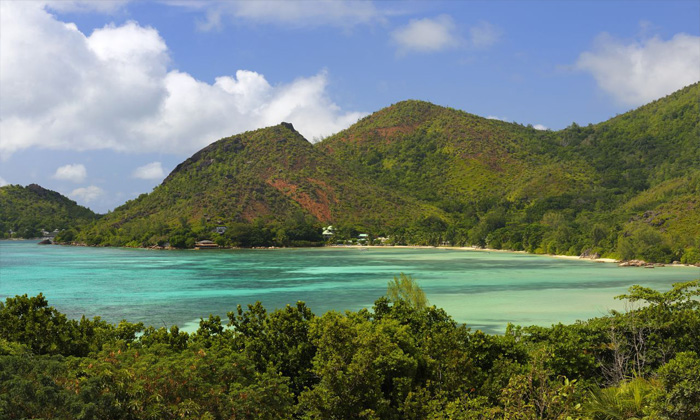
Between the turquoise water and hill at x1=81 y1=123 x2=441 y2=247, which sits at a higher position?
hill at x1=81 y1=123 x2=441 y2=247

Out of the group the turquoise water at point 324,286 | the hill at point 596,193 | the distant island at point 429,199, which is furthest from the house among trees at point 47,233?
the hill at point 596,193

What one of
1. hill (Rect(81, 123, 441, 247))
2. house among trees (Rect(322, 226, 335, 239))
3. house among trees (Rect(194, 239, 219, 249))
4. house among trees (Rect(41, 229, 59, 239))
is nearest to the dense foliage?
house among trees (Rect(194, 239, 219, 249))

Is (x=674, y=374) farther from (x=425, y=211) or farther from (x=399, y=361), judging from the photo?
(x=425, y=211)

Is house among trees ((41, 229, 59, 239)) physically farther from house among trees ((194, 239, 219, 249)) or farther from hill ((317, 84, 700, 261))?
hill ((317, 84, 700, 261))

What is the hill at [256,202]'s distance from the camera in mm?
136125

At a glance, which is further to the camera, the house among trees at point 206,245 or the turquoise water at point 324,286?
the house among trees at point 206,245

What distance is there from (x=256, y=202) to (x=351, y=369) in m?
146

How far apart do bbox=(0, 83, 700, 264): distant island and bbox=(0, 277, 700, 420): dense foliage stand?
81.6 metres

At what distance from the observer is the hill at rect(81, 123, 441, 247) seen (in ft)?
447

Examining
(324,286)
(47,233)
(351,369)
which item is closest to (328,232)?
(324,286)

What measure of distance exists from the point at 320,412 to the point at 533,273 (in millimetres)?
61206

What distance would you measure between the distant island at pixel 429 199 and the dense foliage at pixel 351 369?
3211 inches

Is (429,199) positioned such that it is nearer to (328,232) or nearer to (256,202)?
(328,232)

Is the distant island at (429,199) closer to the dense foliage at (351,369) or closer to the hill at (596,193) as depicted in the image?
the hill at (596,193)
